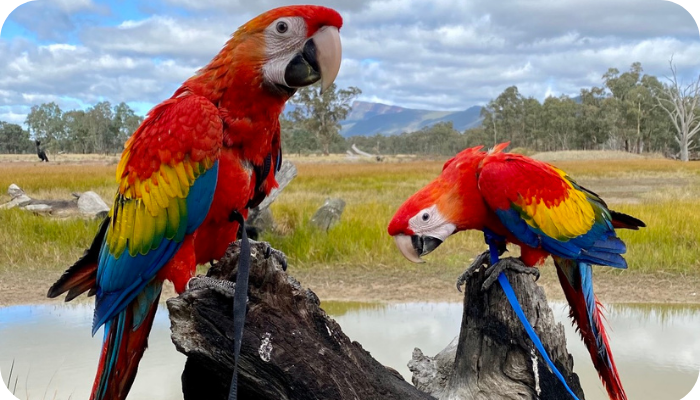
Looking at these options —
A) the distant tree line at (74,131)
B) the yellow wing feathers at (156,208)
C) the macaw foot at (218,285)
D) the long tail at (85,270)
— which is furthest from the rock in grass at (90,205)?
the distant tree line at (74,131)

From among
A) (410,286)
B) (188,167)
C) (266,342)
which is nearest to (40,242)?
(410,286)

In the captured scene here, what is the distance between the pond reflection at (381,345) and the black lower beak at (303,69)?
220 cm

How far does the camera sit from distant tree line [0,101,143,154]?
4188cm

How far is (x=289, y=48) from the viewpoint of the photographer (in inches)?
70.9

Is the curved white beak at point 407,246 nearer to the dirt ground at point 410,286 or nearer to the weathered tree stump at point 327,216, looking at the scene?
the dirt ground at point 410,286

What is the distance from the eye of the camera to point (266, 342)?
146 centimetres

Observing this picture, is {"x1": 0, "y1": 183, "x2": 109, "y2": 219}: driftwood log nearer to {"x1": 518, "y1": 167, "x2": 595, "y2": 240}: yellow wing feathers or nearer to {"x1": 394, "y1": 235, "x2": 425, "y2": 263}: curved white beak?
{"x1": 394, "y1": 235, "x2": 425, "y2": 263}: curved white beak

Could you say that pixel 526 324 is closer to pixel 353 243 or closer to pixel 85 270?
pixel 85 270

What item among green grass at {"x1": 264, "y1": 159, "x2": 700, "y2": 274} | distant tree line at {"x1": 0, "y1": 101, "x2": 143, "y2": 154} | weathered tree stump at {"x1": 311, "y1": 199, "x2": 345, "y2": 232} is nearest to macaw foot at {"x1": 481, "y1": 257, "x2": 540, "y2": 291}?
green grass at {"x1": 264, "y1": 159, "x2": 700, "y2": 274}

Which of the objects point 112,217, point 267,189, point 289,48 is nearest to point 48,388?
point 112,217

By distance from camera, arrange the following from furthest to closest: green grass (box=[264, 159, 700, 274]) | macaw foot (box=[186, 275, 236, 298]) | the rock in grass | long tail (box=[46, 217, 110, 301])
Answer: the rock in grass
green grass (box=[264, 159, 700, 274])
long tail (box=[46, 217, 110, 301])
macaw foot (box=[186, 275, 236, 298])

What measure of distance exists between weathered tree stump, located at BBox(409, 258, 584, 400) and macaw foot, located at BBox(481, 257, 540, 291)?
22mm

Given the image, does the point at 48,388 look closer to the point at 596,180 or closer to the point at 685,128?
the point at 596,180

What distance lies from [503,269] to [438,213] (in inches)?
15.4
